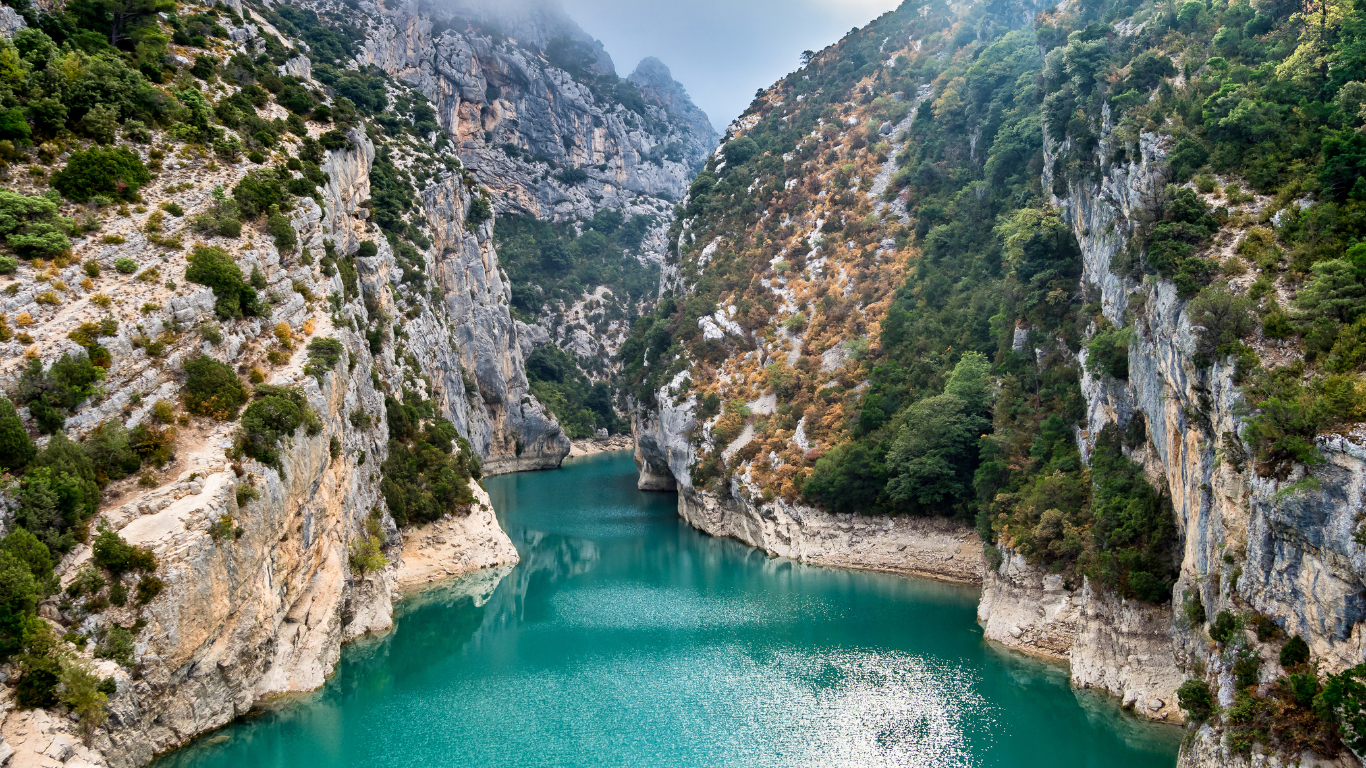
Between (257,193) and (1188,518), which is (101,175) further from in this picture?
(1188,518)

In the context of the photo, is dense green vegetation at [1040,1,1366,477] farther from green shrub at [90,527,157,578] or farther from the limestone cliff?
green shrub at [90,527,157,578]

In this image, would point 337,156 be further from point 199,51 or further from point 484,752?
point 484,752

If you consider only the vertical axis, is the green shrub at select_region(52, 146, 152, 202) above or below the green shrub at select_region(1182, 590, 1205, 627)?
above

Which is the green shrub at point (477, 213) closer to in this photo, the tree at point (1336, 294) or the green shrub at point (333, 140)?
the green shrub at point (333, 140)

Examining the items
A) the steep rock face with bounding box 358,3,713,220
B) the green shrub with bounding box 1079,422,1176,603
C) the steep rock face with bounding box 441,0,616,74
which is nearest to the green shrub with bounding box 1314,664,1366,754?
the green shrub with bounding box 1079,422,1176,603

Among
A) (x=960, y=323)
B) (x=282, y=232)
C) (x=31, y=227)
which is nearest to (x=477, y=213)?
(x=282, y=232)

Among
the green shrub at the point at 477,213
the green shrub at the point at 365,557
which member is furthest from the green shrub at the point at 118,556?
the green shrub at the point at 477,213

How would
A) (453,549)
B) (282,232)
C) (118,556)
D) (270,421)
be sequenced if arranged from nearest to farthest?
(118,556), (270,421), (282,232), (453,549)

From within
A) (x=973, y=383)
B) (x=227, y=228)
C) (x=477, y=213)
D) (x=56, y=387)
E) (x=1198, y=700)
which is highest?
(x=477, y=213)
